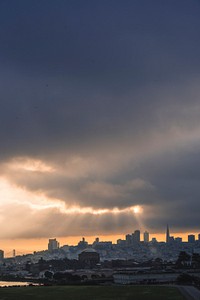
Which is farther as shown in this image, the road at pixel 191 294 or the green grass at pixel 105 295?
the green grass at pixel 105 295

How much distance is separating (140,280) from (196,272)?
84.9 ft

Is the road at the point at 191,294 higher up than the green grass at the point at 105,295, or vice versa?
the road at the point at 191,294

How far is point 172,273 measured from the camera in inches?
6747

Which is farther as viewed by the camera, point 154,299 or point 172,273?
point 172,273

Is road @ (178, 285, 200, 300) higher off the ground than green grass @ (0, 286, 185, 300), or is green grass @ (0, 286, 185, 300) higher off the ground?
road @ (178, 285, 200, 300)

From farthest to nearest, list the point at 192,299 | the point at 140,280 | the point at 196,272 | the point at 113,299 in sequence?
the point at 196,272 → the point at 140,280 → the point at 113,299 → the point at 192,299

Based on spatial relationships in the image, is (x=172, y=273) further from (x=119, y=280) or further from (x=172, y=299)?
(x=172, y=299)

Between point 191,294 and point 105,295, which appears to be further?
point 105,295

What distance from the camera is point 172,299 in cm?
8388

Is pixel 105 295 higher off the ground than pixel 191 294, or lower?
lower

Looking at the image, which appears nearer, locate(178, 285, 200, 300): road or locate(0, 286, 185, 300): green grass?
locate(178, 285, 200, 300): road

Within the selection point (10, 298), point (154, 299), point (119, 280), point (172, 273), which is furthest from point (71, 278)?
point (154, 299)

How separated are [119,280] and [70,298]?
252ft

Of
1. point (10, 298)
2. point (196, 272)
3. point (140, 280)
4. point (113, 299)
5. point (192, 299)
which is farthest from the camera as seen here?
point (196, 272)
